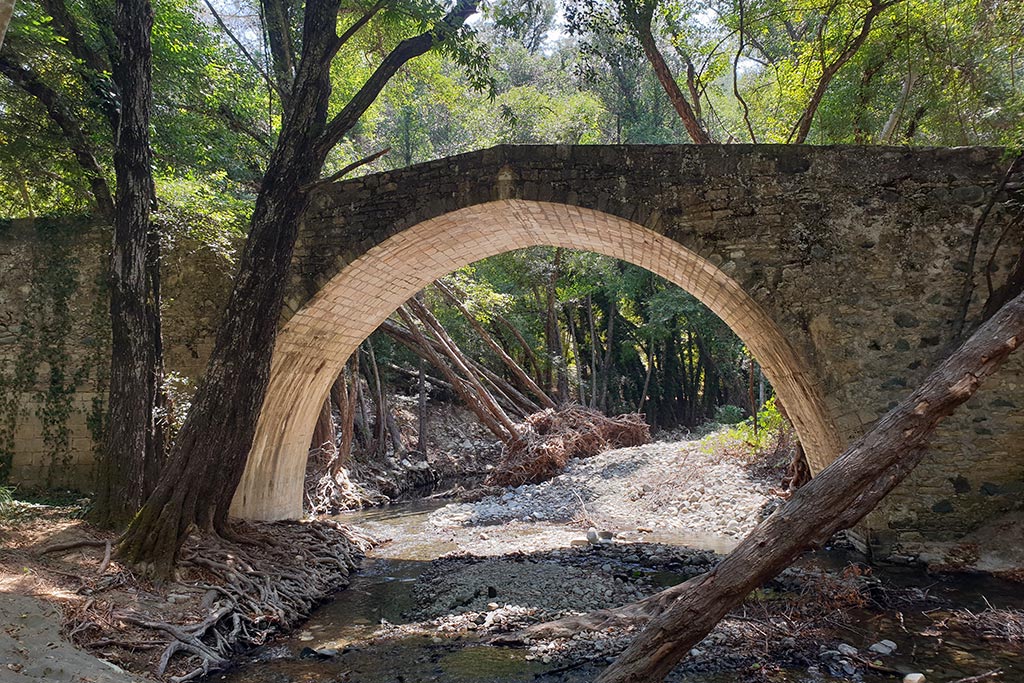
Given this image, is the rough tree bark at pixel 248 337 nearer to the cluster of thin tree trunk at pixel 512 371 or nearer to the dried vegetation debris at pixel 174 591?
the dried vegetation debris at pixel 174 591

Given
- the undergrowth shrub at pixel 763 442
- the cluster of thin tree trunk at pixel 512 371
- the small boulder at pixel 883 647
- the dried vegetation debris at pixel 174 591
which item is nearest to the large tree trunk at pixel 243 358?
the dried vegetation debris at pixel 174 591

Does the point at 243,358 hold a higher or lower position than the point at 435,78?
lower

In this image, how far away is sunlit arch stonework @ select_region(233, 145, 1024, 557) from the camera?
6297 millimetres

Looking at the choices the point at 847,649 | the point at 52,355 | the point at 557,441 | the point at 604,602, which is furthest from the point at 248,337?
the point at 557,441

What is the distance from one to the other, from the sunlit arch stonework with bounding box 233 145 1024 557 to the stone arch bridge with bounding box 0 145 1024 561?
1cm

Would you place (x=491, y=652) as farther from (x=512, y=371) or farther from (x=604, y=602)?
(x=512, y=371)

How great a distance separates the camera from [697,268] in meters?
7.10

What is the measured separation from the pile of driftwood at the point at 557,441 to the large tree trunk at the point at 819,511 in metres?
8.63

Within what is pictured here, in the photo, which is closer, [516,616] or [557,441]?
[516,616]

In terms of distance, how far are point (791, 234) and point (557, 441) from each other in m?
7.88

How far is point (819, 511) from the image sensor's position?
3703 millimetres

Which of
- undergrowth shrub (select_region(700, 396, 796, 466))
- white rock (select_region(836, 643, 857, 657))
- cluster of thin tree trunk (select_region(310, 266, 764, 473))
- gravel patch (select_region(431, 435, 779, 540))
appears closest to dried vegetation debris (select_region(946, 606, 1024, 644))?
white rock (select_region(836, 643, 857, 657))

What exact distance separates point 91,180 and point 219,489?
4.04 m

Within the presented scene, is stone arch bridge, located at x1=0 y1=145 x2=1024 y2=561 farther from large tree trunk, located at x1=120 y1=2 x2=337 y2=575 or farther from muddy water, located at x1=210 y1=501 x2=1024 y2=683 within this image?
muddy water, located at x1=210 y1=501 x2=1024 y2=683
